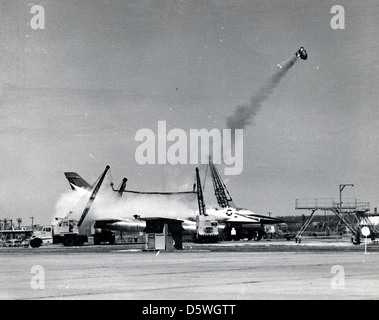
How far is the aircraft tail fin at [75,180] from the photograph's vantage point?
105350 millimetres

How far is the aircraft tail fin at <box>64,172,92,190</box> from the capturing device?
105m

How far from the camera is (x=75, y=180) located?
350 ft

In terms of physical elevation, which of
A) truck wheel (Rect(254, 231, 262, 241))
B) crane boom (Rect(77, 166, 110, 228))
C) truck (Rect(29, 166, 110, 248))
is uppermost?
crane boom (Rect(77, 166, 110, 228))

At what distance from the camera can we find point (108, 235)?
8612cm

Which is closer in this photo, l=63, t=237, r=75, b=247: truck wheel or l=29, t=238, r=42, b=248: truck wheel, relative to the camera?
l=29, t=238, r=42, b=248: truck wheel

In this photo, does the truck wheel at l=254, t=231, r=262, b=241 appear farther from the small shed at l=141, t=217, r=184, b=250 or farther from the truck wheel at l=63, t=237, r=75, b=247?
the small shed at l=141, t=217, r=184, b=250

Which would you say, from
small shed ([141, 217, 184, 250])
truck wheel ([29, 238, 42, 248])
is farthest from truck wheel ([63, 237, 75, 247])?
small shed ([141, 217, 184, 250])

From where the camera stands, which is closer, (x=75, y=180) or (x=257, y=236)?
(x=257, y=236)

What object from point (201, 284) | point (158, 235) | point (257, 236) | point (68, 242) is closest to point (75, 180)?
point (257, 236)

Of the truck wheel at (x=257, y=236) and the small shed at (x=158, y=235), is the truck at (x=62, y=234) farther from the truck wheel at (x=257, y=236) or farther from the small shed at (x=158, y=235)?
the truck wheel at (x=257, y=236)

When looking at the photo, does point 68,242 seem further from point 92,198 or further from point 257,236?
point 257,236

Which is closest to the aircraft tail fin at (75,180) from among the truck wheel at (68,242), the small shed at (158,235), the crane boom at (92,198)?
the crane boom at (92,198)
